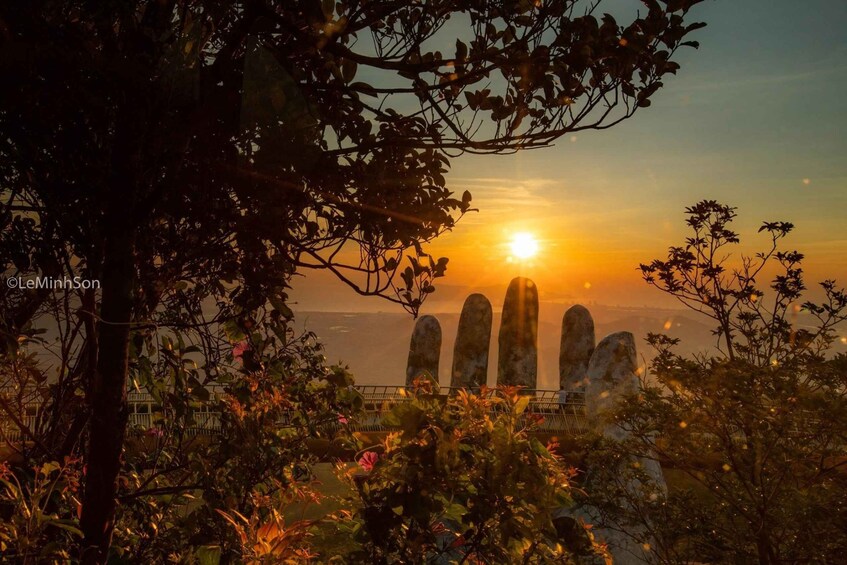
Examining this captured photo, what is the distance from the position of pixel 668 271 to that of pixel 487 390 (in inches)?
219

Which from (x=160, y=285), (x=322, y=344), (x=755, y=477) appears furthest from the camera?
(x=755, y=477)

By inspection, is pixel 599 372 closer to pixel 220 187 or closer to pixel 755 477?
pixel 755 477

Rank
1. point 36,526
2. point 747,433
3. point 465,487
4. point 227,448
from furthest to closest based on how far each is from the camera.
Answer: point 747,433
point 227,448
point 36,526
point 465,487

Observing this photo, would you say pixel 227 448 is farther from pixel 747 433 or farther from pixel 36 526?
pixel 747 433

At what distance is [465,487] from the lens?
222cm

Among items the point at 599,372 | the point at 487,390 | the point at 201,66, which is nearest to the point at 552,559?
the point at 487,390

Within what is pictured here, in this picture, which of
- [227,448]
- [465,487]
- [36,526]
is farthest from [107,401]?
[465,487]

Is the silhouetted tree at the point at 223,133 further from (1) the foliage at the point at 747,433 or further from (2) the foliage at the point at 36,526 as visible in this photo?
(1) the foliage at the point at 747,433

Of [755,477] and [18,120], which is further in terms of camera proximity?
[755,477]

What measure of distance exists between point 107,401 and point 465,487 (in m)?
1.65

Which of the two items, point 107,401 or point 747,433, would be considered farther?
point 747,433

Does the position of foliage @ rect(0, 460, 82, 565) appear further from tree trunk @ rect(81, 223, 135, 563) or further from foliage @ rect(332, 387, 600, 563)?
foliage @ rect(332, 387, 600, 563)

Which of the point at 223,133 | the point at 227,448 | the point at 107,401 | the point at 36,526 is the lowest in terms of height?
the point at 36,526

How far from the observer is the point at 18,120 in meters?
2.37
